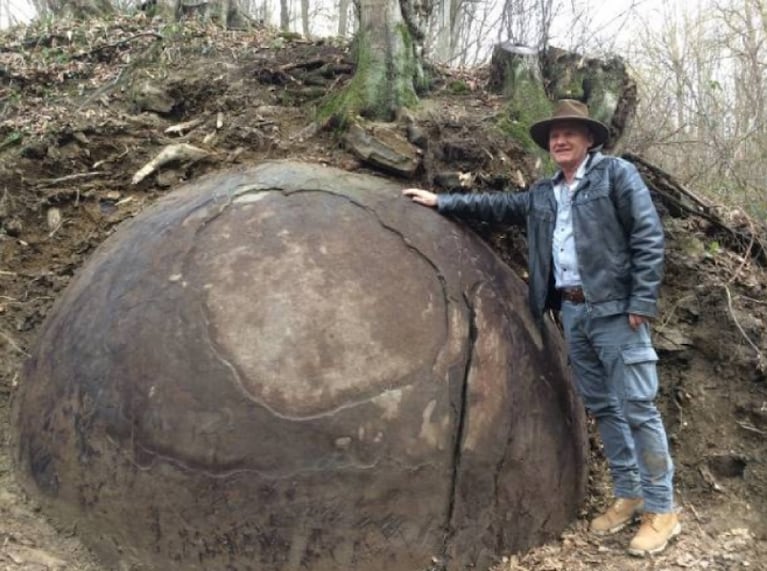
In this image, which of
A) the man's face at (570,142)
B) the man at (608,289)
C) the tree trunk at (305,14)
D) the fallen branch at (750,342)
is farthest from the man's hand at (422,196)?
the tree trunk at (305,14)

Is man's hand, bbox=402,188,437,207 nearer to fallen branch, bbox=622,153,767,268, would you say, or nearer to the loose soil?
the loose soil

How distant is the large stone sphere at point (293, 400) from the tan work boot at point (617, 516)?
191mm

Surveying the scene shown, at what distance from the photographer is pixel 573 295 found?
11.6 ft

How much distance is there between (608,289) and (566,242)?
0.31 metres

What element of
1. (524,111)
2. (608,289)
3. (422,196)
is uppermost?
(524,111)

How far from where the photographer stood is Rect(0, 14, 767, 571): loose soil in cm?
368

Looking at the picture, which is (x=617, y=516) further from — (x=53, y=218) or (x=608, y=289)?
(x=53, y=218)

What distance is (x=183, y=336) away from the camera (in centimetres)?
303

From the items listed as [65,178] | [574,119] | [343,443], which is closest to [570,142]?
[574,119]

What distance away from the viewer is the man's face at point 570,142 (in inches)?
138

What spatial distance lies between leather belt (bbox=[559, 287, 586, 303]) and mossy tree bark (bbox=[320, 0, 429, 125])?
155 cm

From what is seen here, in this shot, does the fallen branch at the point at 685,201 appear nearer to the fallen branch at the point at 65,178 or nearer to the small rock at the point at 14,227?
the fallen branch at the point at 65,178

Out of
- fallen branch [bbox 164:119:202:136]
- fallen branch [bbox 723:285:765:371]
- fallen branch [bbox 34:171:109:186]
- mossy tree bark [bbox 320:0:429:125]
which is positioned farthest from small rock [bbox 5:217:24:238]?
fallen branch [bbox 723:285:765:371]

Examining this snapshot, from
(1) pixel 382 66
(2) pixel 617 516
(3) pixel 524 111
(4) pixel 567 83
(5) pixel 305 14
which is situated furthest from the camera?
(5) pixel 305 14
